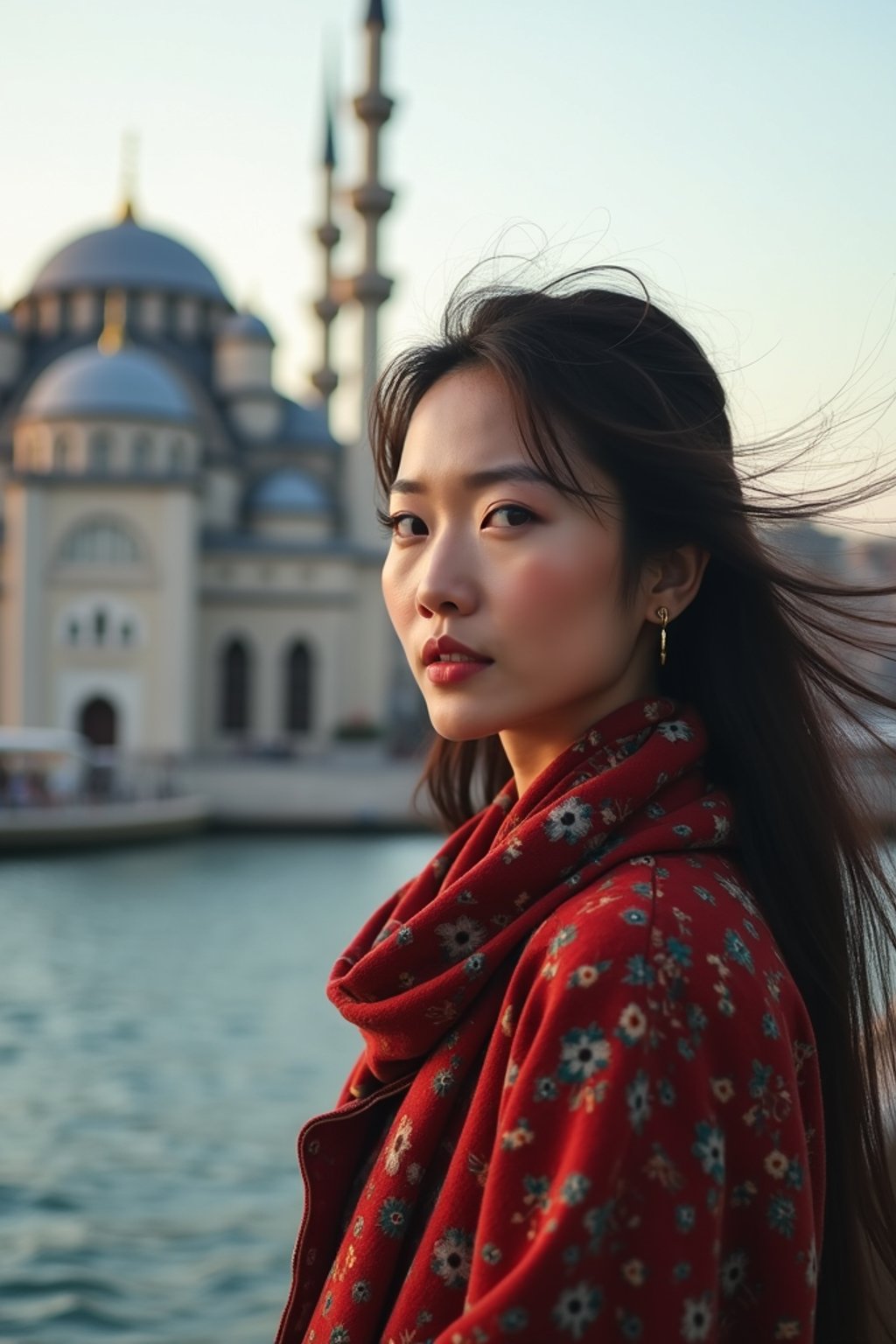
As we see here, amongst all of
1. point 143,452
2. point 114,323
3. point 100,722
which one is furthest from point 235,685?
point 114,323

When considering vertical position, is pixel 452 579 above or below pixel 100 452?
below

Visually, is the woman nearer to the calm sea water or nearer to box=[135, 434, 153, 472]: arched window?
the calm sea water

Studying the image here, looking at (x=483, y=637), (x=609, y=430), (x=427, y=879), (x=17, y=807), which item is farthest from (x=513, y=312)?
(x=17, y=807)

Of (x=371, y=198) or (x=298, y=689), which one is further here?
(x=298, y=689)

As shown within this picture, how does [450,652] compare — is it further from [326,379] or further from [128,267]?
[326,379]

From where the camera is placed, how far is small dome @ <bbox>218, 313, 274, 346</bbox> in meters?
31.1

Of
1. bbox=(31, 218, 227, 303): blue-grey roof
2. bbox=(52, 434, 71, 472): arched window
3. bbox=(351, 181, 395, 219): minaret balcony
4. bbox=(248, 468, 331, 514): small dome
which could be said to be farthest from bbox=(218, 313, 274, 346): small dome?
bbox=(52, 434, 71, 472): arched window

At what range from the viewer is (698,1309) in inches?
33.1

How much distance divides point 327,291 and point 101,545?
10242 millimetres

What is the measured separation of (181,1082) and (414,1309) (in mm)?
7085

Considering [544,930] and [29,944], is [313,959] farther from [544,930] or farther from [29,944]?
[544,930]

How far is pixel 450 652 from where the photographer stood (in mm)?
1129

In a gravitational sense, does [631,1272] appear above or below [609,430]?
below

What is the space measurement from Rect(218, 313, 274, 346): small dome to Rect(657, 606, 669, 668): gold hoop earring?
30878 mm
